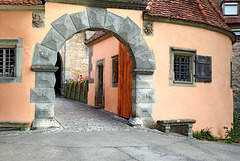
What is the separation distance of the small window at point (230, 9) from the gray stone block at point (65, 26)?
44.0 ft

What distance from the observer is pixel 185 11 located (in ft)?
28.3

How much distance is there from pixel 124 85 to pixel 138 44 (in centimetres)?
194

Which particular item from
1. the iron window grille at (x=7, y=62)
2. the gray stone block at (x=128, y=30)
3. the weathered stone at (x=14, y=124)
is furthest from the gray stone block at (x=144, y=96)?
the iron window grille at (x=7, y=62)

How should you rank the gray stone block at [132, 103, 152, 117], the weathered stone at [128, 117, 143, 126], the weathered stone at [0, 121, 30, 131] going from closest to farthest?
the weathered stone at [0, 121, 30, 131]
the weathered stone at [128, 117, 143, 126]
the gray stone block at [132, 103, 152, 117]

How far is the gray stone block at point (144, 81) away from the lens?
25.6 ft

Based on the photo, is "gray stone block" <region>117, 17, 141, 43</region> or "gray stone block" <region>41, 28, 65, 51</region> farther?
"gray stone block" <region>117, 17, 141, 43</region>

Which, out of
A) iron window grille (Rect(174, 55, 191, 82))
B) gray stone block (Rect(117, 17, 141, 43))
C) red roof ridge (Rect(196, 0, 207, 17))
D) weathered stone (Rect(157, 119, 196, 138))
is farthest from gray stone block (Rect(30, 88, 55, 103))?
red roof ridge (Rect(196, 0, 207, 17))

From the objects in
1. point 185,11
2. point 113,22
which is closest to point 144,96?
point 113,22

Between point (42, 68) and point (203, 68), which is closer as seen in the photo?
Result: point (42, 68)

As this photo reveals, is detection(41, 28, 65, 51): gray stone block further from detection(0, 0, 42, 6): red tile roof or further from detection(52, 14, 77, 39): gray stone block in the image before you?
detection(0, 0, 42, 6): red tile roof

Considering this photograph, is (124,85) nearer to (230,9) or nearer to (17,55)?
(17,55)

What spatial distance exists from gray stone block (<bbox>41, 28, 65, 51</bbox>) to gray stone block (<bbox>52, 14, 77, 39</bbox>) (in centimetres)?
11

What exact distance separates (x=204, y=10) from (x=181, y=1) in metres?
0.83

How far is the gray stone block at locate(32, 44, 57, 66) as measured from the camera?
23.2ft
